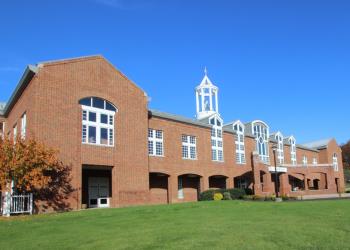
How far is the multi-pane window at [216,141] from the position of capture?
41.6 meters

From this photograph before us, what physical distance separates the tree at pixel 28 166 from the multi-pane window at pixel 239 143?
2449cm

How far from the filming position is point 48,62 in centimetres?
2677

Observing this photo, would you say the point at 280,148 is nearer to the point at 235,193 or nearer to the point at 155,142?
the point at 235,193

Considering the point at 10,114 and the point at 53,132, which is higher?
the point at 10,114

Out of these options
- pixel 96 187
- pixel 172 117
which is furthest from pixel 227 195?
pixel 96 187

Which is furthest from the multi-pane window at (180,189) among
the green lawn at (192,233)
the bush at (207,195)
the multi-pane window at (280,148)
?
the green lawn at (192,233)

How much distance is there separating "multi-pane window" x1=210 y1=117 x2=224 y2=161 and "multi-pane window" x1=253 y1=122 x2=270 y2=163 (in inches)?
296

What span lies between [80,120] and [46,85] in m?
3.32

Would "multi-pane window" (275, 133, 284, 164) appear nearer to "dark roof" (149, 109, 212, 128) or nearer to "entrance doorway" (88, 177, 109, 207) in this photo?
"dark roof" (149, 109, 212, 128)

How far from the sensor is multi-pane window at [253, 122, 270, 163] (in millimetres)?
48797

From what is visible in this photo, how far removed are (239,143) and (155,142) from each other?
1331 centimetres

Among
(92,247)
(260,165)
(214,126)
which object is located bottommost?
(92,247)

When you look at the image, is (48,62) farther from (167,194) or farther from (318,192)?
(318,192)

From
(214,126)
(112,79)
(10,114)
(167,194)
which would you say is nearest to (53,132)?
(112,79)
